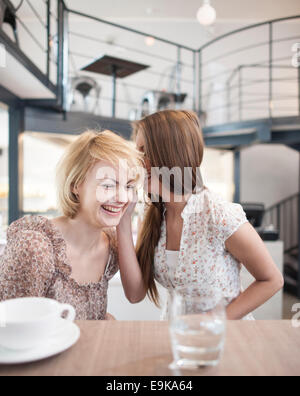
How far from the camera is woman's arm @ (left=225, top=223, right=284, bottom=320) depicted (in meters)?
1.06

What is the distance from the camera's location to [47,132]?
135 inches

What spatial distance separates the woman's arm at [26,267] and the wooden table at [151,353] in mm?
352

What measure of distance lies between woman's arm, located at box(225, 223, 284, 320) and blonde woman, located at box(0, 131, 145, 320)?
1.21 feet

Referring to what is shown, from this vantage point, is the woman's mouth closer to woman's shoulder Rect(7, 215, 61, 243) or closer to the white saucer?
woman's shoulder Rect(7, 215, 61, 243)

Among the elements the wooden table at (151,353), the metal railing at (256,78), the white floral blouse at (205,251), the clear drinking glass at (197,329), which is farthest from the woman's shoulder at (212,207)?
the metal railing at (256,78)

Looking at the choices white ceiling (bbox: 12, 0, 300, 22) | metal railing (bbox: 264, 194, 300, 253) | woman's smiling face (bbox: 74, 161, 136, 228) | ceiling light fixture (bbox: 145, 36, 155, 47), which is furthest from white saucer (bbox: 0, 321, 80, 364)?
ceiling light fixture (bbox: 145, 36, 155, 47)

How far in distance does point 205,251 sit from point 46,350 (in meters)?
0.75

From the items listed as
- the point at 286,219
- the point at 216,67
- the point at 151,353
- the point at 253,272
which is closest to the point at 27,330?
the point at 151,353

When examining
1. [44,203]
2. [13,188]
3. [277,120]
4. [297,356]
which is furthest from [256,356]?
[44,203]

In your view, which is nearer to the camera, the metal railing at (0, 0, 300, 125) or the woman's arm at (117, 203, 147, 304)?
the woman's arm at (117, 203, 147, 304)

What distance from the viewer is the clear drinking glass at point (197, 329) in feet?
1.88

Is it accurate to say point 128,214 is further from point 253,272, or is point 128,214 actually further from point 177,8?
point 177,8

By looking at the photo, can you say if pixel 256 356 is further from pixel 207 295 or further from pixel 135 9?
pixel 135 9

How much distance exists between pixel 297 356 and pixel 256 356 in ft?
0.26
